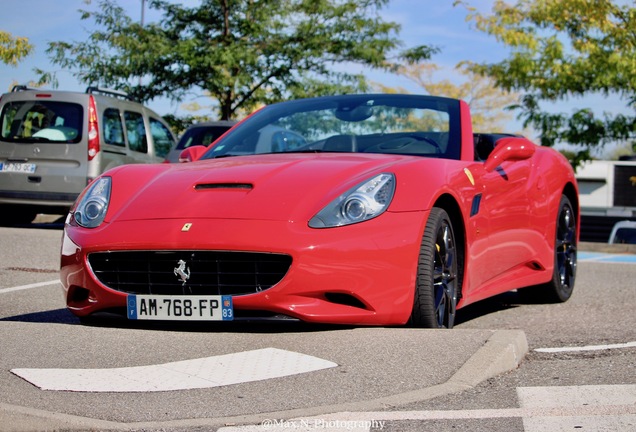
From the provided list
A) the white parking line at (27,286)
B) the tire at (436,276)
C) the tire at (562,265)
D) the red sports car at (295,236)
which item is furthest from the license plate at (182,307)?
the tire at (562,265)

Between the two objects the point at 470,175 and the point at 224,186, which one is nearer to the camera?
the point at 224,186

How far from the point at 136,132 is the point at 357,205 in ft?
39.4

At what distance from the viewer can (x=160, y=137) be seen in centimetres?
1762

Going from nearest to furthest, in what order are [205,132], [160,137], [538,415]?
1. [538,415]
2. [205,132]
3. [160,137]

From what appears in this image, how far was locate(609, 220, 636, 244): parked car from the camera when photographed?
1994 centimetres

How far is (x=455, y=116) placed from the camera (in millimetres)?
6863

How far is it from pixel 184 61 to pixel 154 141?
8498 millimetres

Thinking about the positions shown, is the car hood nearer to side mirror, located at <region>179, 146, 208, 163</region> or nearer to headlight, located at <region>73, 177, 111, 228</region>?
headlight, located at <region>73, 177, 111, 228</region>

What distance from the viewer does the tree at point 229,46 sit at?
2553 cm

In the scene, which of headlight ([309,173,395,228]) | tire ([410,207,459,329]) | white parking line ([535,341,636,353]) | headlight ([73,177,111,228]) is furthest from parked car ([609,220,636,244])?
headlight ([73,177,111,228])

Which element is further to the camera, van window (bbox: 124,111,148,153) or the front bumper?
van window (bbox: 124,111,148,153)

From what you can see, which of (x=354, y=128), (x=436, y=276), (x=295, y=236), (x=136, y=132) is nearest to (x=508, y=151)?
(x=354, y=128)

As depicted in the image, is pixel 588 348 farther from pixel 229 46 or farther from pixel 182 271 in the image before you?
pixel 229 46

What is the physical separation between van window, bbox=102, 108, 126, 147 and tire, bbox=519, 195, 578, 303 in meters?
9.02
